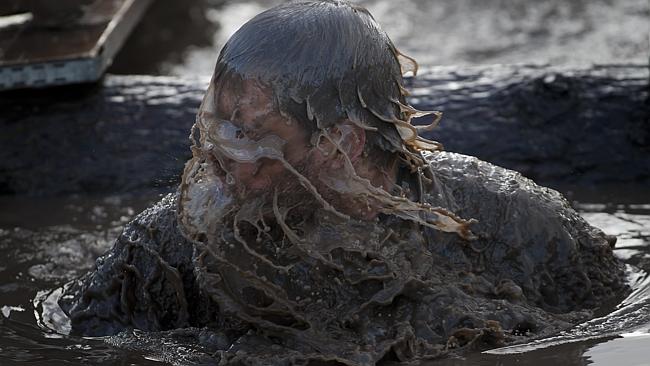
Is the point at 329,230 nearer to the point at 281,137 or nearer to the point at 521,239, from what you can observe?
the point at 281,137

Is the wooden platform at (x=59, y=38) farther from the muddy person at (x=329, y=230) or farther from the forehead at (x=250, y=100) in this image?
the forehead at (x=250, y=100)

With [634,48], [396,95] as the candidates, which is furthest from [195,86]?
[634,48]

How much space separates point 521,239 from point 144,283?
1.53m

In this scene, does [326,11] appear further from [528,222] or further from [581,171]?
[581,171]

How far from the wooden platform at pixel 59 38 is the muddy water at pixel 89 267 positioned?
792mm

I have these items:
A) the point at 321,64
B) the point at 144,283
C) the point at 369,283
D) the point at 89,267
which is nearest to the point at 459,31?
the point at 89,267

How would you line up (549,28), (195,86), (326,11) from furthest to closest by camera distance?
(549,28) → (195,86) → (326,11)

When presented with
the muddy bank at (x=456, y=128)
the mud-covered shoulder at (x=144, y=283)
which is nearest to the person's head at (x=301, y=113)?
the mud-covered shoulder at (x=144, y=283)

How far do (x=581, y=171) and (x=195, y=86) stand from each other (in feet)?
8.25

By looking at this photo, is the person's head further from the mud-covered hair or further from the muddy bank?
the muddy bank

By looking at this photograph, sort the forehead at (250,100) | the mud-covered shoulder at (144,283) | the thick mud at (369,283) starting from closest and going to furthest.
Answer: the forehead at (250,100), the thick mud at (369,283), the mud-covered shoulder at (144,283)

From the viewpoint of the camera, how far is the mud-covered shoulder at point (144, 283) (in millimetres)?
4727

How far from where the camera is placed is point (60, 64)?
753 centimetres

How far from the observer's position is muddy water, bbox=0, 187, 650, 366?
4352 millimetres
